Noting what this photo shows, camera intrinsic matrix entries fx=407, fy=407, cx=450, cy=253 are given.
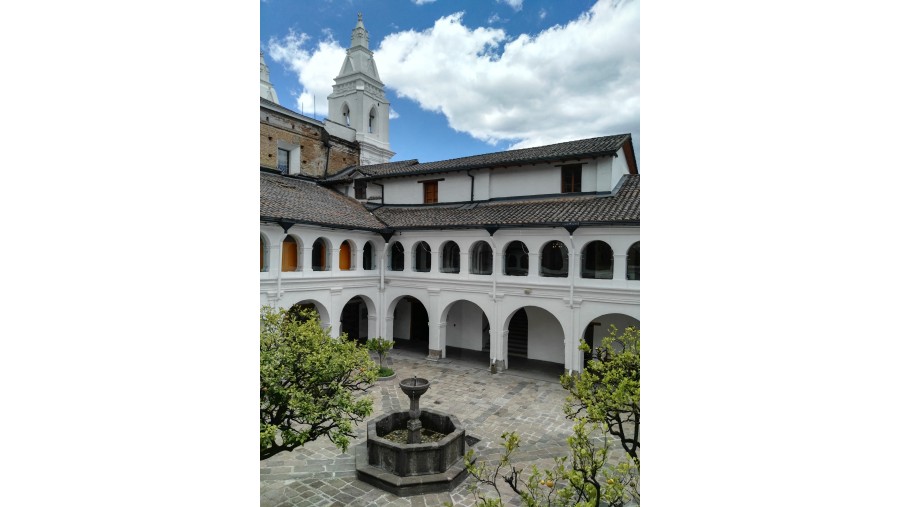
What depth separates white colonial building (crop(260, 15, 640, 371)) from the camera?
556 inches

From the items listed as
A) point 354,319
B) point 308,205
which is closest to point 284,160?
point 308,205

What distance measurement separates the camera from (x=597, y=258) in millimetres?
15352

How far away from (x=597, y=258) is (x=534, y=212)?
293 cm

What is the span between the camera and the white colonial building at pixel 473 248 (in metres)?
14.1

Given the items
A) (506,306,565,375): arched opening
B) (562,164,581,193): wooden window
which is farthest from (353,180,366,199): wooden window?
(562,164,581,193): wooden window

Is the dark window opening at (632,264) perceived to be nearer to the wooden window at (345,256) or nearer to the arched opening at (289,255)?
the wooden window at (345,256)

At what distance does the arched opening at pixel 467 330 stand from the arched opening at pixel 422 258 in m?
2.30

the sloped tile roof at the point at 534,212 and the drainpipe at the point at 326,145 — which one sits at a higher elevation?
the drainpipe at the point at 326,145

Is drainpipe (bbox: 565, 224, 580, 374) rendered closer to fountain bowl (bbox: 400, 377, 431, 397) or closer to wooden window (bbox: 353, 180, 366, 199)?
fountain bowl (bbox: 400, 377, 431, 397)

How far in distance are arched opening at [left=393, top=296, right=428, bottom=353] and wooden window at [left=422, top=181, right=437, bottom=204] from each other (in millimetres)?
5136

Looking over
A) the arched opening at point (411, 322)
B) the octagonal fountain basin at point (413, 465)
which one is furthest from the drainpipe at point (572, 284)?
the arched opening at point (411, 322)

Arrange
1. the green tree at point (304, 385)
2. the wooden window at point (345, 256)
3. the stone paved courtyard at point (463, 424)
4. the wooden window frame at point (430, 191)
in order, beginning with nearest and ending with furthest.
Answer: the green tree at point (304, 385) → the stone paved courtyard at point (463, 424) → the wooden window at point (345, 256) → the wooden window frame at point (430, 191)

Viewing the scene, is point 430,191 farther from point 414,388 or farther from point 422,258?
point 414,388

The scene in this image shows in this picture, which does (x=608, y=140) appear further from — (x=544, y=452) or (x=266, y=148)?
(x=266, y=148)
